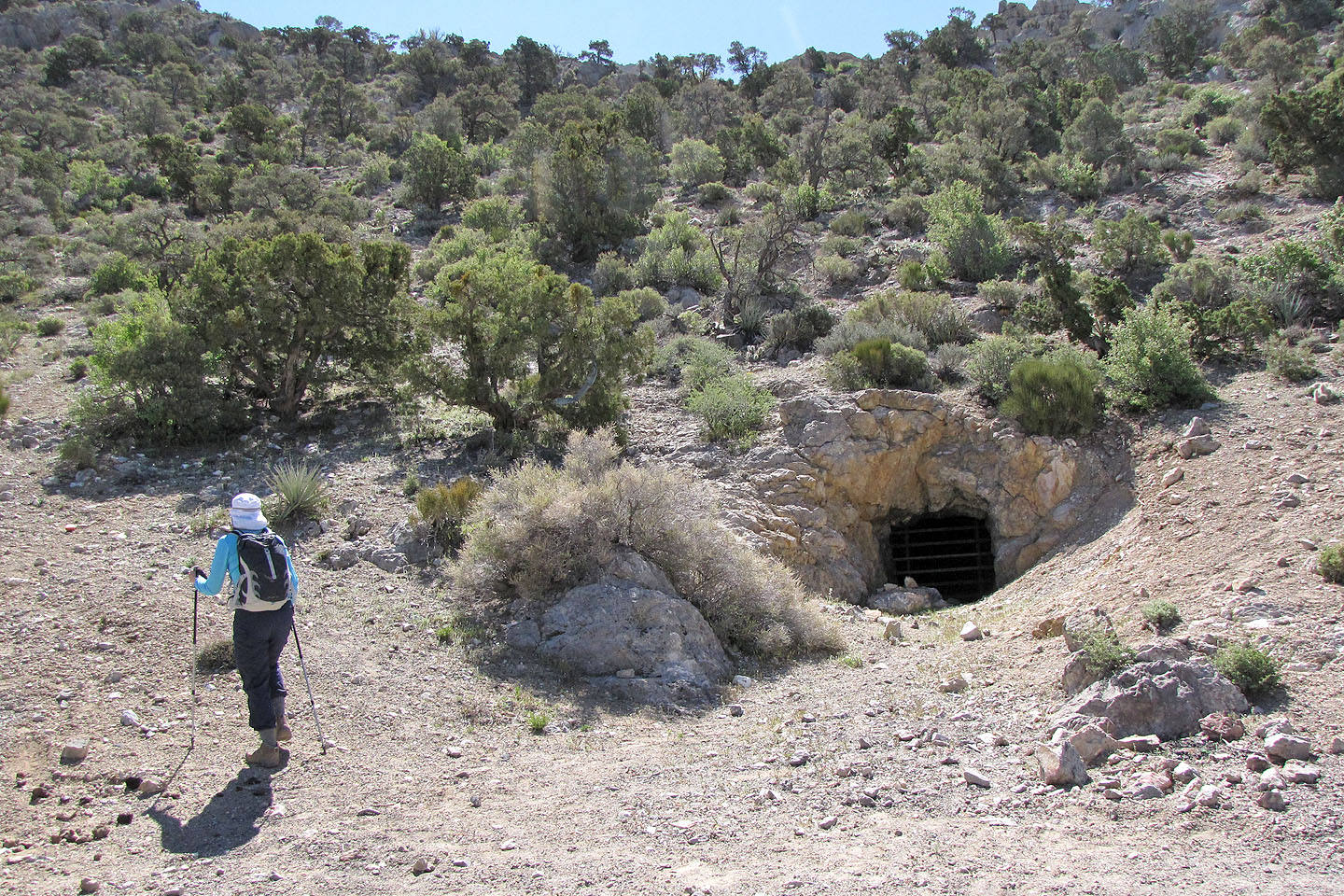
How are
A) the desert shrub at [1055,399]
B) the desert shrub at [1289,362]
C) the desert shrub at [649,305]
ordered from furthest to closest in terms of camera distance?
the desert shrub at [649,305] < the desert shrub at [1055,399] < the desert shrub at [1289,362]

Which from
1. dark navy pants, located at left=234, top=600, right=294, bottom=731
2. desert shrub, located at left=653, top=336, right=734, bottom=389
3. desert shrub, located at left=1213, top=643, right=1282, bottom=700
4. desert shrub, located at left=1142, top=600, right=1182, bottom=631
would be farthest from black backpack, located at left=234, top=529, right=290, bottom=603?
desert shrub, located at left=653, top=336, right=734, bottom=389

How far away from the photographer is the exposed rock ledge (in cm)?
1078

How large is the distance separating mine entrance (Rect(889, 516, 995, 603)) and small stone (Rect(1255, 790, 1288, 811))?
7344mm

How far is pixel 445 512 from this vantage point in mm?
9352

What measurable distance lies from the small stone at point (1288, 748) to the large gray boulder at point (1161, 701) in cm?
40

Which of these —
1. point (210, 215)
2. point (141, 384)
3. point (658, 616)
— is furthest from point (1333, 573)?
point (210, 215)

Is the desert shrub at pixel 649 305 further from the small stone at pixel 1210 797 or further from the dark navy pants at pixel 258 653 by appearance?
the small stone at pixel 1210 797

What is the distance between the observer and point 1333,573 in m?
6.51

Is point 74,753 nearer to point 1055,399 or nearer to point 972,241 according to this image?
point 1055,399

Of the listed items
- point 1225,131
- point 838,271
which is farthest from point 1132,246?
point 1225,131

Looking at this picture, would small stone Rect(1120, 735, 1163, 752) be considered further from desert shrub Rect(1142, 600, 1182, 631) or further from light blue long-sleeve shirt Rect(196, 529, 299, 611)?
light blue long-sleeve shirt Rect(196, 529, 299, 611)

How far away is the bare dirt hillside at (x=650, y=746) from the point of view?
4105 millimetres

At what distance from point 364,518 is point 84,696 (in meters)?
4.08

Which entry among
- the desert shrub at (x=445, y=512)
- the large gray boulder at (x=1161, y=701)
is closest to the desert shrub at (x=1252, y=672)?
the large gray boulder at (x=1161, y=701)
